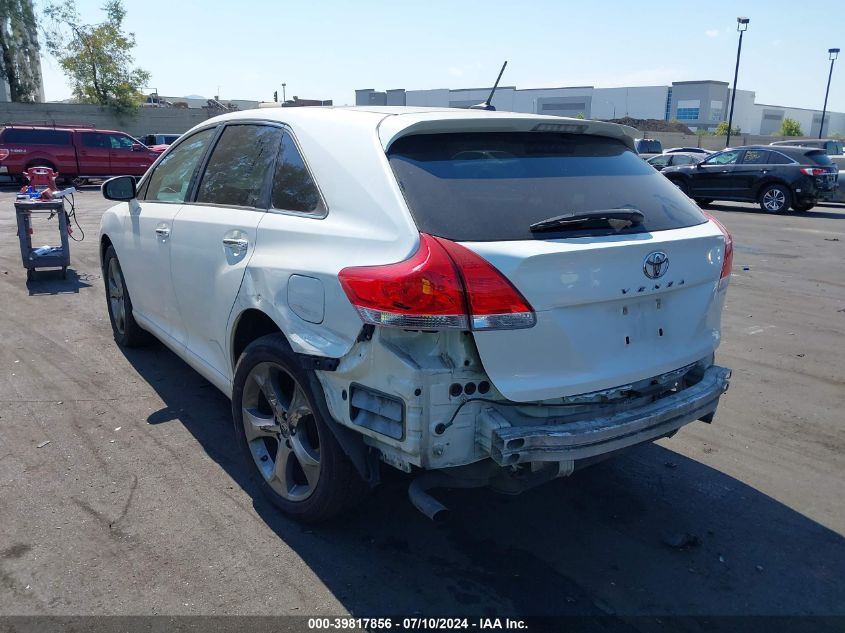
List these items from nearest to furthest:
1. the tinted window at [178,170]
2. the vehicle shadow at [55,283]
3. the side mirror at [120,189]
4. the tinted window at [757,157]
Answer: the tinted window at [178,170]
the side mirror at [120,189]
the vehicle shadow at [55,283]
the tinted window at [757,157]

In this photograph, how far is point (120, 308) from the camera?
5676 mm

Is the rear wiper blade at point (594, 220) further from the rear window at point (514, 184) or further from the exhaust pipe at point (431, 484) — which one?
the exhaust pipe at point (431, 484)

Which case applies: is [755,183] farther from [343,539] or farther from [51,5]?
[51,5]

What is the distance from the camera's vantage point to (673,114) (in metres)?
93.1

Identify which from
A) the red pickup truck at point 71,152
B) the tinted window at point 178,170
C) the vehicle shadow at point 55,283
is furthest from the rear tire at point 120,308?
the red pickup truck at point 71,152

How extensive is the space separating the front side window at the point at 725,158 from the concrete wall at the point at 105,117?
2734 centimetres

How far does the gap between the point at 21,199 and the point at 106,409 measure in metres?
4.66

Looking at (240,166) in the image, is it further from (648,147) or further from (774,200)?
(648,147)

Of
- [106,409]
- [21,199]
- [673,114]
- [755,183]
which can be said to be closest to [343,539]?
[106,409]

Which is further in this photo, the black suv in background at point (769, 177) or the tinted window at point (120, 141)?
the tinted window at point (120, 141)

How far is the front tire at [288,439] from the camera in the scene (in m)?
2.99

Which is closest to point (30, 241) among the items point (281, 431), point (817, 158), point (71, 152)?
point (281, 431)

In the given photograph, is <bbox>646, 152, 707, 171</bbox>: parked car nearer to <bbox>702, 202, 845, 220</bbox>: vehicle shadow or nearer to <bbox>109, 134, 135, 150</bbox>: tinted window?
<bbox>702, 202, 845, 220</bbox>: vehicle shadow

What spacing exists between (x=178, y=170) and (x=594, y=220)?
2.99 m
